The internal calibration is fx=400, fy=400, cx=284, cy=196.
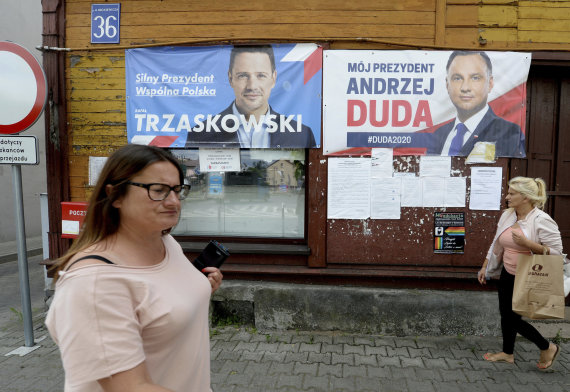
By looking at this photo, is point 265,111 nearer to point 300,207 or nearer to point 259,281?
point 300,207

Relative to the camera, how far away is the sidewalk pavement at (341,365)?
351 cm

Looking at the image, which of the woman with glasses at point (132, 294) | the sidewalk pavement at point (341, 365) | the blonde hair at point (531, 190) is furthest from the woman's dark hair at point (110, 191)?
the blonde hair at point (531, 190)

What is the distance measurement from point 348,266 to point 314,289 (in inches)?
19.1

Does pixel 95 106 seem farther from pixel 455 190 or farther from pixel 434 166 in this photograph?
pixel 455 190

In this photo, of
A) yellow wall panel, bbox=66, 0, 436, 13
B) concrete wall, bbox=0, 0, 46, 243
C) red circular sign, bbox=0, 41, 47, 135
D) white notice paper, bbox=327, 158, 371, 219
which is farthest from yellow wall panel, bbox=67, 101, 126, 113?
concrete wall, bbox=0, 0, 46, 243

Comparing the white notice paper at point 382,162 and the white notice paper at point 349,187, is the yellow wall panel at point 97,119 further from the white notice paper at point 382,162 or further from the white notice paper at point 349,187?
the white notice paper at point 382,162

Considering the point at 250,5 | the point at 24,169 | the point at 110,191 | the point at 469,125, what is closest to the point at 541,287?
the point at 469,125

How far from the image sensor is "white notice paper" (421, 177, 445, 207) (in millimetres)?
4594

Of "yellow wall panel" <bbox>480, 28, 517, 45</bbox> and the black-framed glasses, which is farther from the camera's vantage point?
"yellow wall panel" <bbox>480, 28, 517, 45</bbox>

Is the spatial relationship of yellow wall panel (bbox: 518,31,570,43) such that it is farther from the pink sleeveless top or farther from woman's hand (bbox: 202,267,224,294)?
woman's hand (bbox: 202,267,224,294)

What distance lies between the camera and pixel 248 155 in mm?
4953

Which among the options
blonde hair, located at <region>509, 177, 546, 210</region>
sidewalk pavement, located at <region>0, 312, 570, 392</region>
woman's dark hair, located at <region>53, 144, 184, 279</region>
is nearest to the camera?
woman's dark hair, located at <region>53, 144, 184, 279</region>

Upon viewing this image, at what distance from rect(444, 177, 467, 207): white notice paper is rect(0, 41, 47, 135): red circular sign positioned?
4468 mm

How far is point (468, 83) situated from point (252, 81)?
2.47 m
